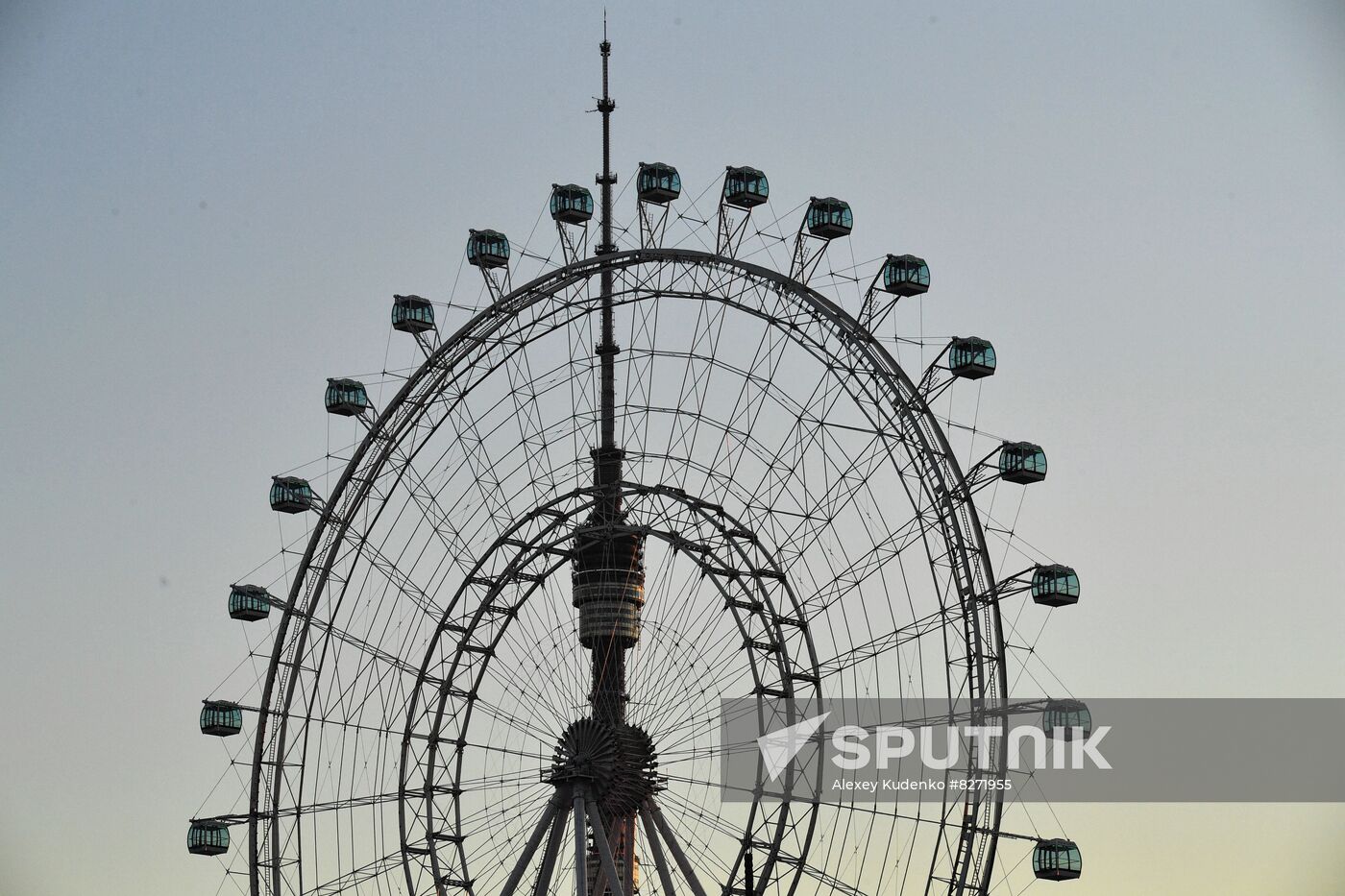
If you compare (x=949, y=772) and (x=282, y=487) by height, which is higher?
(x=282, y=487)

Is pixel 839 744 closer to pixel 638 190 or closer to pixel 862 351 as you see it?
pixel 862 351

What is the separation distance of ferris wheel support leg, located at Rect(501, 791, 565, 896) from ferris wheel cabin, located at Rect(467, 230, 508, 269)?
19.7 metres

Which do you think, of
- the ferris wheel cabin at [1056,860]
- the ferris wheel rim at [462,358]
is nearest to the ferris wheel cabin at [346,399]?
the ferris wheel rim at [462,358]

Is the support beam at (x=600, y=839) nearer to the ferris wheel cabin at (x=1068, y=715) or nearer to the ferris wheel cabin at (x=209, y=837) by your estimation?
the ferris wheel cabin at (x=209, y=837)

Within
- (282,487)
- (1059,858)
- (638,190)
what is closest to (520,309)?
(638,190)

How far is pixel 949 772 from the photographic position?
68250 millimetres

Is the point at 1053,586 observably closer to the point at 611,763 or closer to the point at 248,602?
the point at 611,763

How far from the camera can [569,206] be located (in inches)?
3068

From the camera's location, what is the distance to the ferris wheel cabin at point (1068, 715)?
68812mm

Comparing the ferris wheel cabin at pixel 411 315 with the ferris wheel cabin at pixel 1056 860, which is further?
the ferris wheel cabin at pixel 411 315

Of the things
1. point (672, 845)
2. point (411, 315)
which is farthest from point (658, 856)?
point (411, 315)

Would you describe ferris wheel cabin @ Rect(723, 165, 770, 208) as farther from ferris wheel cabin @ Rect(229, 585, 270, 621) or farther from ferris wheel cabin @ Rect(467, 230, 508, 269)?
ferris wheel cabin @ Rect(229, 585, 270, 621)

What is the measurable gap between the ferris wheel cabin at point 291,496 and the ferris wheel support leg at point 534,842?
563 inches

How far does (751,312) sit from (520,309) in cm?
854
